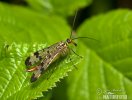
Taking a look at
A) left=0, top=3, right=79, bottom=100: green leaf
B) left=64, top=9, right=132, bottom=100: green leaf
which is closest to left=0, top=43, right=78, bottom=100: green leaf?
left=0, top=3, right=79, bottom=100: green leaf

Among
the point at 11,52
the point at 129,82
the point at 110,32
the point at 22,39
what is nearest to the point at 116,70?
the point at 129,82

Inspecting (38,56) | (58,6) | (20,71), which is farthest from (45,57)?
(58,6)

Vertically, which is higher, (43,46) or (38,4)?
(38,4)

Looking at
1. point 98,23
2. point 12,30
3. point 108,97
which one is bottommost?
point 108,97

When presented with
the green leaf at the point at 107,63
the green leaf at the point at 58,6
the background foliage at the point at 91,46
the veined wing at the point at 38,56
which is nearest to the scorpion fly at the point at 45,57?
the veined wing at the point at 38,56

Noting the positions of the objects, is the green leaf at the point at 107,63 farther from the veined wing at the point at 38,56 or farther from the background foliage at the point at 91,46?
the veined wing at the point at 38,56

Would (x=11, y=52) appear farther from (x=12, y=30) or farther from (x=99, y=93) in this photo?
(x=99, y=93)
